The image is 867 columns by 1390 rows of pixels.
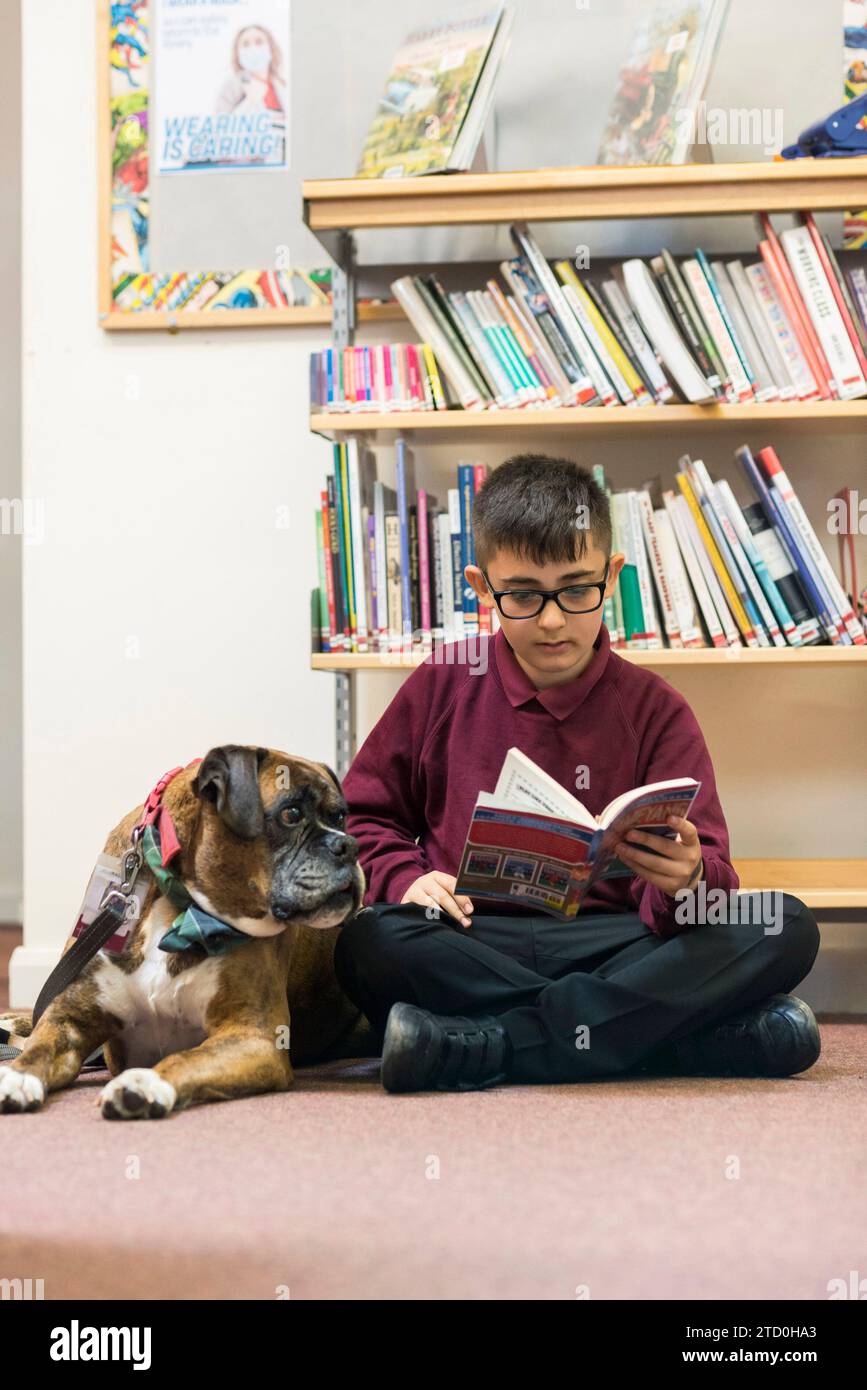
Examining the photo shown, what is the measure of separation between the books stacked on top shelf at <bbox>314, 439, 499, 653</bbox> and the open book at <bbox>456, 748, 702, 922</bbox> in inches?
33.4

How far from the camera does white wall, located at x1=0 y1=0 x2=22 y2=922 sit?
13.5 feet

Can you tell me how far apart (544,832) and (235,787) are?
0.37m

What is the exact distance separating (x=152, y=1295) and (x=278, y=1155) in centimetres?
26

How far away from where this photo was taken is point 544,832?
1.43m

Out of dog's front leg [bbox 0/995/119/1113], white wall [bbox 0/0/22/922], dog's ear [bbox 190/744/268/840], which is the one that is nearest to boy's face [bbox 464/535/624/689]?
dog's ear [bbox 190/744/268/840]

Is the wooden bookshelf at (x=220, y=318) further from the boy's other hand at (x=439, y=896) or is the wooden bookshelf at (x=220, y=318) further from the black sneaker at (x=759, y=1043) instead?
the black sneaker at (x=759, y=1043)

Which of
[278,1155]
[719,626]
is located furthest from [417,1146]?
[719,626]

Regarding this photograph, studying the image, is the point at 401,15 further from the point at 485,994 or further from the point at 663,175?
the point at 485,994

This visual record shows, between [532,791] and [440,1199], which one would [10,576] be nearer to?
[532,791]

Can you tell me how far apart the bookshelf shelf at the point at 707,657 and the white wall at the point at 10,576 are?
2.15 metres

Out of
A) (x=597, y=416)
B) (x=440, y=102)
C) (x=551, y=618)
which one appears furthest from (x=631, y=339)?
(x=551, y=618)

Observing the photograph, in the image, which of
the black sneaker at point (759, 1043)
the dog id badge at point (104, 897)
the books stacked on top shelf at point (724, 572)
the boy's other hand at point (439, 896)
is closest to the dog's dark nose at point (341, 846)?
the boy's other hand at point (439, 896)

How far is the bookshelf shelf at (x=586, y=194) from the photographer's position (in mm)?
2215

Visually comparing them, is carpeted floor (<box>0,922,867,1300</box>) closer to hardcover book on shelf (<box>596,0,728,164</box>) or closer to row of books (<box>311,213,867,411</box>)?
row of books (<box>311,213,867,411</box>)
